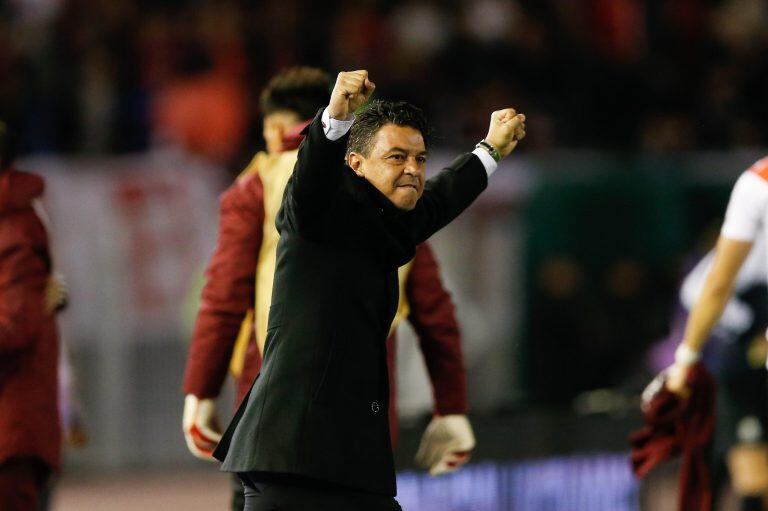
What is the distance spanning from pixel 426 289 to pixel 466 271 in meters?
4.99

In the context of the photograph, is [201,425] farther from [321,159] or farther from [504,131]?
[321,159]

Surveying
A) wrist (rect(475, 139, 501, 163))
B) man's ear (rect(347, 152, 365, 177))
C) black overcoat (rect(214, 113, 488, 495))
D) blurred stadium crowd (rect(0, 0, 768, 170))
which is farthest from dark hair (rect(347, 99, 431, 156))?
blurred stadium crowd (rect(0, 0, 768, 170))

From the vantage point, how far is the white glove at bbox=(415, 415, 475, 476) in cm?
532

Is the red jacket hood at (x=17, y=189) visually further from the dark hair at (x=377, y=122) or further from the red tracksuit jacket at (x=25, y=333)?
the dark hair at (x=377, y=122)

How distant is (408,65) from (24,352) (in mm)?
6985

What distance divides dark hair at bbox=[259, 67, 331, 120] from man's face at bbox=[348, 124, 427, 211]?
1237mm

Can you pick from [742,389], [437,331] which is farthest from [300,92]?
[742,389]

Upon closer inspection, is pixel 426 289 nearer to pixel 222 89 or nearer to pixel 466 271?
pixel 466 271

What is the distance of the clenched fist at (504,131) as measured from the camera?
179 inches

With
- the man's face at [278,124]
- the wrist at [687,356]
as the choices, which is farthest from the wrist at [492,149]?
the wrist at [687,356]

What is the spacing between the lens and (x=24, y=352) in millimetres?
5148

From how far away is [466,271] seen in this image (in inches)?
403

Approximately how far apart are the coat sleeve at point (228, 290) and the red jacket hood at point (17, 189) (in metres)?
0.67

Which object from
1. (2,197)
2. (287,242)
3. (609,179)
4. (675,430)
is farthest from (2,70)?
(287,242)
